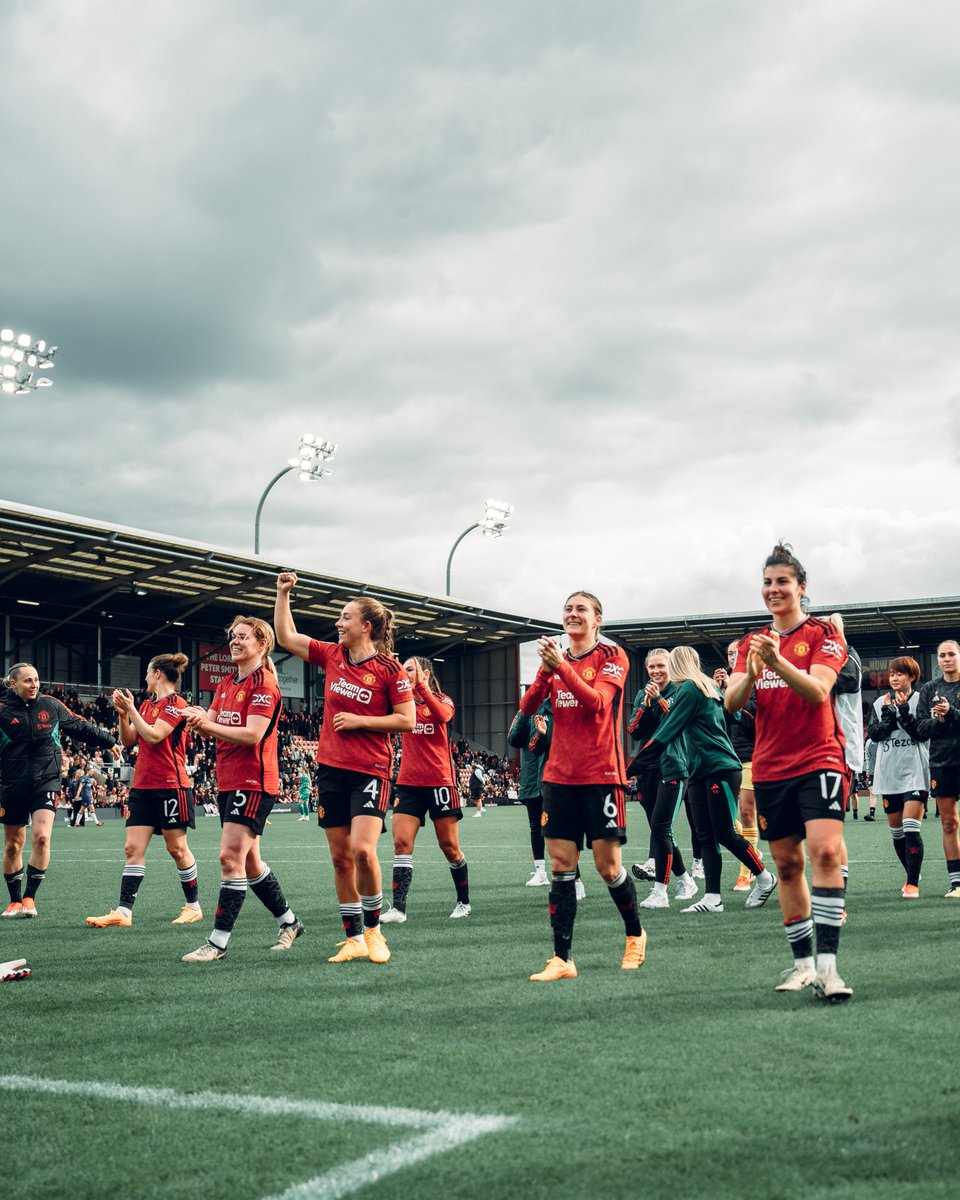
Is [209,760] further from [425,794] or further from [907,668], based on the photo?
[907,668]

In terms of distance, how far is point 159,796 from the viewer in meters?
8.67

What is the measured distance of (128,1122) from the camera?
3.55m

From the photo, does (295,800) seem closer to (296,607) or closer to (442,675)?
(296,607)

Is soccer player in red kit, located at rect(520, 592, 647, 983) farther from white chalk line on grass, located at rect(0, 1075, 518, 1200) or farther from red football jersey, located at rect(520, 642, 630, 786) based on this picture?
white chalk line on grass, located at rect(0, 1075, 518, 1200)

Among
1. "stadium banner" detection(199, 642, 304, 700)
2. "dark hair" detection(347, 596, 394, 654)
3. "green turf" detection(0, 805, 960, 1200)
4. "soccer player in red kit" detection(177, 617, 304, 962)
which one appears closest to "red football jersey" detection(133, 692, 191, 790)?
"green turf" detection(0, 805, 960, 1200)

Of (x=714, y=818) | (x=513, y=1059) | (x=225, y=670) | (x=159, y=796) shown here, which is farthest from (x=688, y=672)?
(x=225, y=670)

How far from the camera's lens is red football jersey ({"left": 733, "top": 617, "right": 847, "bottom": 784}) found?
17.2ft

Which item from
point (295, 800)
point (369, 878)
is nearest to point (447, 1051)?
point (369, 878)

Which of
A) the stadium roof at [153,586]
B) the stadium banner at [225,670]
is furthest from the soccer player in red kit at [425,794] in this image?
the stadium banner at [225,670]

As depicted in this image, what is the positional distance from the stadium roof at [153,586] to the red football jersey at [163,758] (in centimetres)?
2100

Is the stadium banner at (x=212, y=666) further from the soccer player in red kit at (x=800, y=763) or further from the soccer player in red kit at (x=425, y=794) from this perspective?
the soccer player in red kit at (x=800, y=763)

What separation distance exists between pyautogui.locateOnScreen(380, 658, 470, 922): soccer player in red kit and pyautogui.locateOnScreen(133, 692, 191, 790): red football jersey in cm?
173

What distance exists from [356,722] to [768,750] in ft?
8.01

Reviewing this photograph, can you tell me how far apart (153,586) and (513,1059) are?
35.8m
